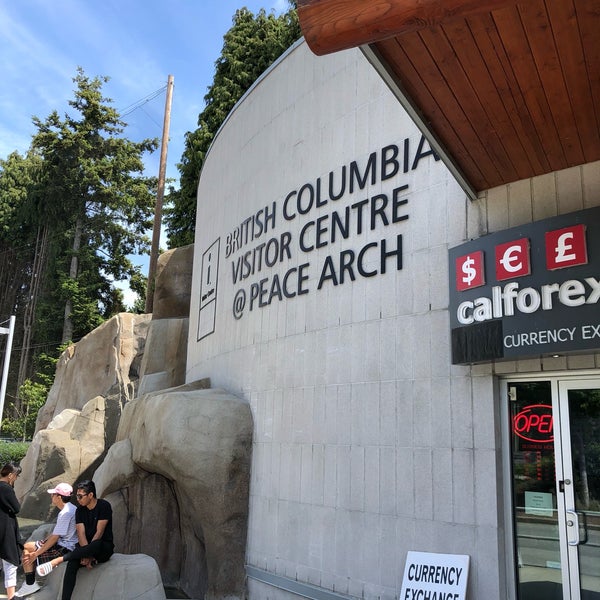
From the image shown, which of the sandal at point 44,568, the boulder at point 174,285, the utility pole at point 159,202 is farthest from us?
the utility pole at point 159,202

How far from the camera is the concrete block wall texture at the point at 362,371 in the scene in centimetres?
541

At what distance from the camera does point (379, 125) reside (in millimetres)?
7051

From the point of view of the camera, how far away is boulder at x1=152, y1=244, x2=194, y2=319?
58.2 feet

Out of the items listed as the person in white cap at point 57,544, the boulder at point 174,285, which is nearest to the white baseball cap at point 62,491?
the person in white cap at point 57,544

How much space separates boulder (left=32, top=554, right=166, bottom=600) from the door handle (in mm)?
4370

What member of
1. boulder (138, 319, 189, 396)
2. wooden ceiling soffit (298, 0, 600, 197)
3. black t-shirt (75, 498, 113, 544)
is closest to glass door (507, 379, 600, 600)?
wooden ceiling soffit (298, 0, 600, 197)

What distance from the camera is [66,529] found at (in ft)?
23.1

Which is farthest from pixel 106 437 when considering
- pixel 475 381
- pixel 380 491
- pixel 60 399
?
pixel 475 381

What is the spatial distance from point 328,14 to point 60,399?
77.6 feet

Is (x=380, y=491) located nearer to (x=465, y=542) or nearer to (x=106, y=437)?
(x=465, y=542)

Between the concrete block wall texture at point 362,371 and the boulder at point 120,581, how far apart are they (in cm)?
139

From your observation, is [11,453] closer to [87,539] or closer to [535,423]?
[87,539]

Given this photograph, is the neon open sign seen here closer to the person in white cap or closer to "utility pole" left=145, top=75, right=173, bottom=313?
the person in white cap

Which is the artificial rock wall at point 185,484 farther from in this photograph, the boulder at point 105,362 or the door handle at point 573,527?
the boulder at point 105,362
